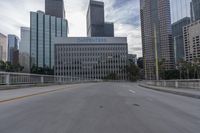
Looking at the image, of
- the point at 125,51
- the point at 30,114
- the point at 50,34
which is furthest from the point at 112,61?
the point at 30,114

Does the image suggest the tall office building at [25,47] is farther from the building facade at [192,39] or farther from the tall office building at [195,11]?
the tall office building at [195,11]

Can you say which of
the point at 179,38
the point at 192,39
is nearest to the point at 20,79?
the point at 192,39

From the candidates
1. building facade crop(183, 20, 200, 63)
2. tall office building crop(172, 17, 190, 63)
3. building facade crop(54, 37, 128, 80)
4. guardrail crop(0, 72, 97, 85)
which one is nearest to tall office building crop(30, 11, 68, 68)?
building facade crop(54, 37, 128, 80)

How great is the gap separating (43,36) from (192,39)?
109662 millimetres

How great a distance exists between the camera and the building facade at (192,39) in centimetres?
10254

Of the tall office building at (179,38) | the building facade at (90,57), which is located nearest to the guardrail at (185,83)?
the tall office building at (179,38)

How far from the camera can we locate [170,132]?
20.7 feet

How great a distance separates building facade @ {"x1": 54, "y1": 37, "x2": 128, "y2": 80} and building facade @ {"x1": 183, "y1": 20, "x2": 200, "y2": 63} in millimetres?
61884

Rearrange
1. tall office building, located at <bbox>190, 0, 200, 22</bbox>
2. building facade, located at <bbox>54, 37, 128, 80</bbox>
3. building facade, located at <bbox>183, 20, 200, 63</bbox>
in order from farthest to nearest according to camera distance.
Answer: building facade, located at <bbox>54, 37, 128, 80</bbox> → building facade, located at <bbox>183, 20, 200, 63</bbox> → tall office building, located at <bbox>190, 0, 200, 22</bbox>

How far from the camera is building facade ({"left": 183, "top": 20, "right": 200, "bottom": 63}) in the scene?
10254 cm

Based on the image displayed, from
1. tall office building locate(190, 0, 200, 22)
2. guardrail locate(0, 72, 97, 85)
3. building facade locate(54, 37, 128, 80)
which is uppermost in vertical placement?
tall office building locate(190, 0, 200, 22)

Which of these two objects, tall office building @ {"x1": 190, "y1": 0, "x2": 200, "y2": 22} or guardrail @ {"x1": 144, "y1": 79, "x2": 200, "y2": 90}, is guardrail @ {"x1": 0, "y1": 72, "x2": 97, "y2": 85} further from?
tall office building @ {"x1": 190, "y1": 0, "x2": 200, "y2": 22}

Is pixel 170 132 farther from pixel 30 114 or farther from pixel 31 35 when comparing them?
pixel 31 35

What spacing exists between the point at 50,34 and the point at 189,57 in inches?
4153
